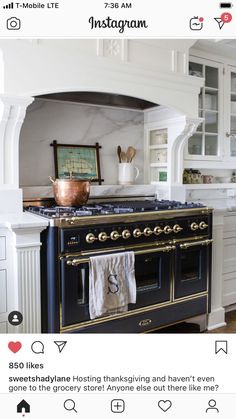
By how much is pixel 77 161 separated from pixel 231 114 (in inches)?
43.9

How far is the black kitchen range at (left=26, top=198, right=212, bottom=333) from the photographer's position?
1304 millimetres

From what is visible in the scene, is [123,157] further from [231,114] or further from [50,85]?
[231,114]

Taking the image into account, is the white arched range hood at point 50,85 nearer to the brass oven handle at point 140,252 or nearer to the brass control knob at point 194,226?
the brass oven handle at point 140,252

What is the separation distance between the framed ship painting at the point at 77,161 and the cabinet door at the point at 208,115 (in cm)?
58

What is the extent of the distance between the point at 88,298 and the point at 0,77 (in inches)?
34.8
